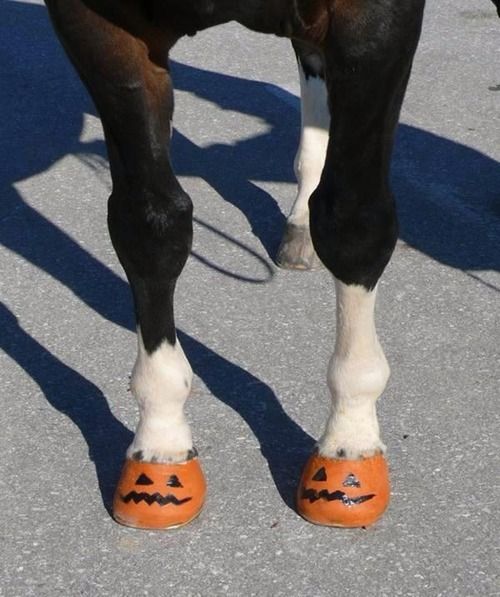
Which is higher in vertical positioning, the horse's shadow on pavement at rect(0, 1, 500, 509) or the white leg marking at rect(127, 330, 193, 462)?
the white leg marking at rect(127, 330, 193, 462)

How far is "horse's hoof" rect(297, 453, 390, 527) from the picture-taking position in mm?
3160

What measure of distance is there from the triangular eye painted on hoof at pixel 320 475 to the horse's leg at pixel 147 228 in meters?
0.26

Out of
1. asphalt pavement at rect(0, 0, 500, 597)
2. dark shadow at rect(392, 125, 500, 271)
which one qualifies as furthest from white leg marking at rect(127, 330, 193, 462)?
dark shadow at rect(392, 125, 500, 271)

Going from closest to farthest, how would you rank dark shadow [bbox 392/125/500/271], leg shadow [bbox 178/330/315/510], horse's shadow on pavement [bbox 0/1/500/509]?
leg shadow [bbox 178/330/315/510]
horse's shadow on pavement [bbox 0/1/500/509]
dark shadow [bbox 392/125/500/271]

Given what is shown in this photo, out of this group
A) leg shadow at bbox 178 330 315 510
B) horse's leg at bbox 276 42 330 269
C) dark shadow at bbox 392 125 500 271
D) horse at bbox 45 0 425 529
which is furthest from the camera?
dark shadow at bbox 392 125 500 271

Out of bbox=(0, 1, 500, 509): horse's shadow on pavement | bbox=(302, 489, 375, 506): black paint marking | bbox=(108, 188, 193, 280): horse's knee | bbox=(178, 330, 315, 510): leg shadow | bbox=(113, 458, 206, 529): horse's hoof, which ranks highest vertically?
bbox=(108, 188, 193, 280): horse's knee

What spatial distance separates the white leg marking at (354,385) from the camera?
3.22 metres

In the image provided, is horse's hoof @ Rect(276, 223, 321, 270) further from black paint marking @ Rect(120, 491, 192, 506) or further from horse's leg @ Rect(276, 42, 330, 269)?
black paint marking @ Rect(120, 491, 192, 506)

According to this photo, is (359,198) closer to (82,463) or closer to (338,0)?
(338,0)

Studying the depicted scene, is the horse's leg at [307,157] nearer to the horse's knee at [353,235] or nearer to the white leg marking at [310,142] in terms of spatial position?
the white leg marking at [310,142]

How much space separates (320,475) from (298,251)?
1.41m

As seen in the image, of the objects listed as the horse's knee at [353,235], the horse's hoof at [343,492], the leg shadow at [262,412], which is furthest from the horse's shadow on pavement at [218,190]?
the horse's knee at [353,235]

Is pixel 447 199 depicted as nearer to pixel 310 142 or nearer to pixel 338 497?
pixel 310 142

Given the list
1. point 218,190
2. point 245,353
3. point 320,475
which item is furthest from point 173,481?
point 218,190
